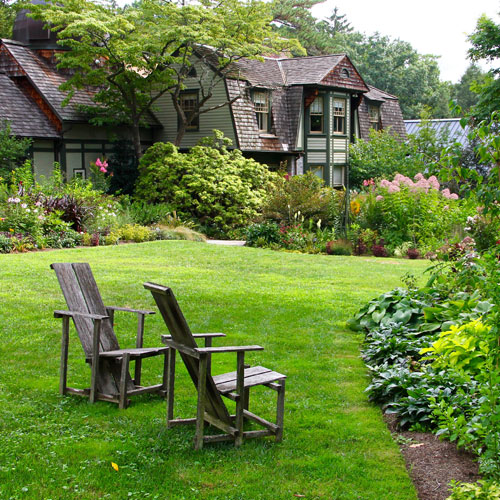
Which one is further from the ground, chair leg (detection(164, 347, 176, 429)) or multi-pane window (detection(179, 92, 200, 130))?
multi-pane window (detection(179, 92, 200, 130))

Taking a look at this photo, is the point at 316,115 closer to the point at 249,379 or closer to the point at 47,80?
the point at 47,80

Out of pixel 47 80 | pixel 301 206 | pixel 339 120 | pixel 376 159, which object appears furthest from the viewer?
pixel 376 159

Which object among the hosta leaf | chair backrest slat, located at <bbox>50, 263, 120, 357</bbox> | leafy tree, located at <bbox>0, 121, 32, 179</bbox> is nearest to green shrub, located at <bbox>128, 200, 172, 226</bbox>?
leafy tree, located at <bbox>0, 121, 32, 179</bbox>

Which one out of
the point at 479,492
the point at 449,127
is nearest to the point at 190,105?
the point at 449,127

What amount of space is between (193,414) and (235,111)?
2158 centimetres

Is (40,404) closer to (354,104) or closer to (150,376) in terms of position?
(150,376)

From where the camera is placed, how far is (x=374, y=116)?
34.6 meters

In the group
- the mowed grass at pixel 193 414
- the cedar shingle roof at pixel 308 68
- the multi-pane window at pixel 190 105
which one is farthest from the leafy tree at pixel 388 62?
the mowed grass at pixel 193 414

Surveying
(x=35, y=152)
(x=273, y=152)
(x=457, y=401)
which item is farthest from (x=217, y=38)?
(x=457, y=401)

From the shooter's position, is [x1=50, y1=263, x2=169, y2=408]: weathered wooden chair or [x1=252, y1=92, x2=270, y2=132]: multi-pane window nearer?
[x1=50, y1=263, x2=169, y2=408]: weathered wooden chair

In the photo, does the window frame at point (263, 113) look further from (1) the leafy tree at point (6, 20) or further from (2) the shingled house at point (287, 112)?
(1) the leafy tree at point (6, 20)

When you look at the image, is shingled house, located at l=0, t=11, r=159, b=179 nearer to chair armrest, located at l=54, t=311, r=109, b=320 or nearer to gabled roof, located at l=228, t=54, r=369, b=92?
gabled roof, located at l=228, t=54, r=369, b=92

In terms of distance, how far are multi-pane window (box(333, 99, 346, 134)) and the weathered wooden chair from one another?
24.9 m

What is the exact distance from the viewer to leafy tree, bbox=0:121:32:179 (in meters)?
21.4
